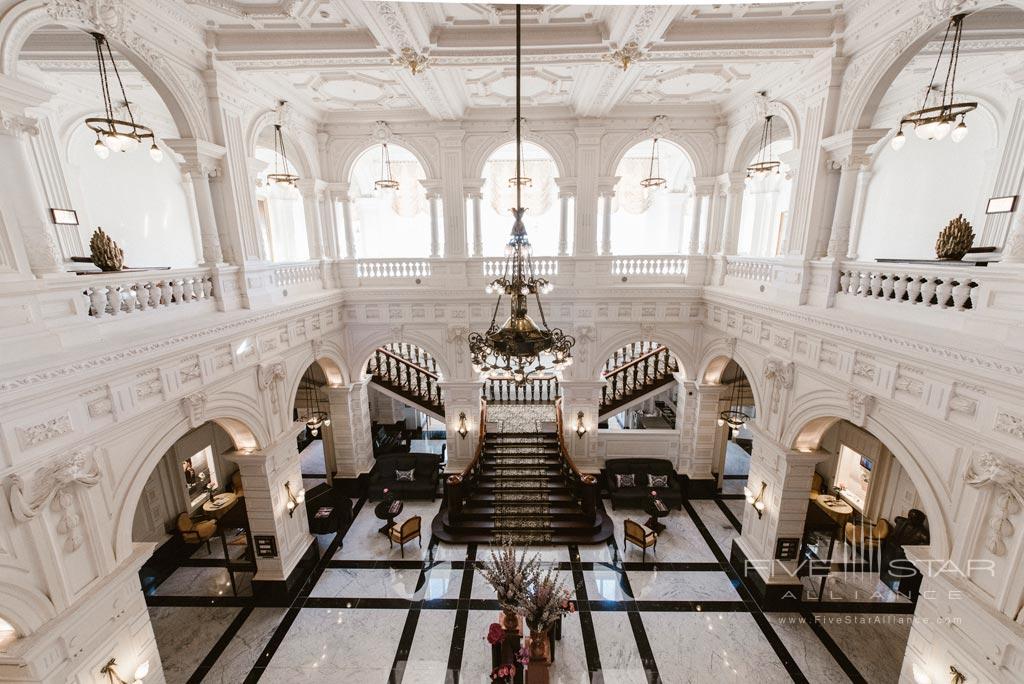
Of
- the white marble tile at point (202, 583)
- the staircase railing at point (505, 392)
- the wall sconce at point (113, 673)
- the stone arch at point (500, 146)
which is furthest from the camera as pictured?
the staircase railing at point (505, 392)

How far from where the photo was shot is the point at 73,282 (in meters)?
5.06

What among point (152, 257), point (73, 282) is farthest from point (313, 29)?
point (152, 257)

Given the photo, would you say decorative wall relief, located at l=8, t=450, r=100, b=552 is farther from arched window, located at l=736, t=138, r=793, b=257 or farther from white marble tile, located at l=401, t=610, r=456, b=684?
arched window, located at l=736, t=138, r=793, b=257

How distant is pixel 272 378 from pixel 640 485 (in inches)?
328

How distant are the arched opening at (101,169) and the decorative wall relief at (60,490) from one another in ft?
16.0

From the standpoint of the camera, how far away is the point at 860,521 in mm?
10516

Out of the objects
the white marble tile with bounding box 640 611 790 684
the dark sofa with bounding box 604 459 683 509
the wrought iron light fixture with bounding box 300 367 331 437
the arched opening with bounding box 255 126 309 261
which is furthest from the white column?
the dark sofa with bounding box 604 459 683 509

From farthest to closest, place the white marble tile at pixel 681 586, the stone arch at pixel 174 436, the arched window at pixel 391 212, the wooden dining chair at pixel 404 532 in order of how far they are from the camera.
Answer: the arched window at pixel 391 212
the wooden dining chair at pixel 404 532
the white marble tile at pixel 681 586
the stone arch at pixel 174 436

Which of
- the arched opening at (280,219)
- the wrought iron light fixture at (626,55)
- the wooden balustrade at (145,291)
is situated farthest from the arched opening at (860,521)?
the arched opening at (280,219)

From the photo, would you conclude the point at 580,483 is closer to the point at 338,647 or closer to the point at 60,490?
the point at 338,647

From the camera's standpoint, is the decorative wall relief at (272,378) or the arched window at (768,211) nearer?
the decorative wall relief at (272,378)

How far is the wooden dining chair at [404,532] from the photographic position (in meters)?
9.69

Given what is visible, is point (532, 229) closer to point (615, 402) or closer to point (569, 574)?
point (615, 402)

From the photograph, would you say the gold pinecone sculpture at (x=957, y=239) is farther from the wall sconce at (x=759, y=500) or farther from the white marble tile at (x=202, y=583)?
the white marble tile at (x=202, y=583)
